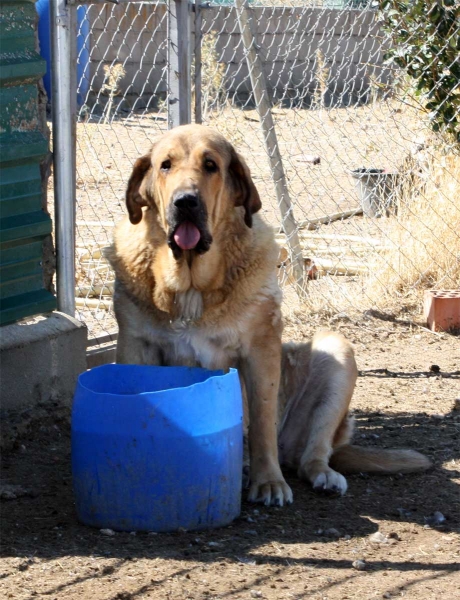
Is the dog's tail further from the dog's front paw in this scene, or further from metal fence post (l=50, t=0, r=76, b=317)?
metal fence post (l=50, t=0, r=76, b=317)

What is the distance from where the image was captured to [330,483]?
410 cm

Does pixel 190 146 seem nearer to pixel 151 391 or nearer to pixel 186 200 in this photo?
pixel 186 200

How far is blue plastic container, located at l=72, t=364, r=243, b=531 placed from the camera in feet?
11.3

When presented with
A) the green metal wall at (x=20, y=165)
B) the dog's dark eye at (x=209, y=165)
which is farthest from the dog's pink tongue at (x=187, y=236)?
the green metal wall at (x=20, y=165)

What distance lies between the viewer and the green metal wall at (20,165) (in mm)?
4367

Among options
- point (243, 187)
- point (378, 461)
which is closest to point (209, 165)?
point (243, 187)

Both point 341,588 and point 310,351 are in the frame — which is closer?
point 341,588

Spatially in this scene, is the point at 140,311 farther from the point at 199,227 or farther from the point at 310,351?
the point at 310,351

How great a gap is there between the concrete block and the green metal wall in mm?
116

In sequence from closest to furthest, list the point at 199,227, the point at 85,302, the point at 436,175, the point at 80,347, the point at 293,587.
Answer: the point at 293,587 → the point at 199,227 → the point at 80,347 → the point at 85,302 → the point at 436,175

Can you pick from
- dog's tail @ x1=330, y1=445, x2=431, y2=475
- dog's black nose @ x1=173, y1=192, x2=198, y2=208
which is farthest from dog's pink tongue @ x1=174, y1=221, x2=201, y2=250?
dog's tail @ x1=330, y1=445, x2=431, y2=475

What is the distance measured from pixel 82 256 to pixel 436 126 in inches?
126

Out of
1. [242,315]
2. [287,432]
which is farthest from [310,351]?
[242,315]

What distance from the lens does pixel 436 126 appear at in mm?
7984
